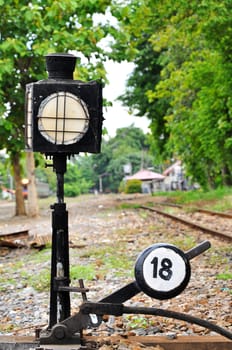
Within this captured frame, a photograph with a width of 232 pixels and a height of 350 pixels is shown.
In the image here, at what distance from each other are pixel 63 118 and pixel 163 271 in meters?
0.96

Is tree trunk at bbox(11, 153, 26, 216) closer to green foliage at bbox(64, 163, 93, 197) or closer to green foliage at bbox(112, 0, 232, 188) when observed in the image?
green foliage at bbox(112, 0, 232, 188)

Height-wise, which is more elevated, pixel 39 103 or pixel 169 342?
pixel 39 103

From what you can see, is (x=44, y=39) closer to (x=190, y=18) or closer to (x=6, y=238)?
(x=190, y=18)

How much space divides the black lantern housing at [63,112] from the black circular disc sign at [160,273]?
2.17 ft

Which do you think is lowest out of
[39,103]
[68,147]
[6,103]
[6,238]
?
[6,238]

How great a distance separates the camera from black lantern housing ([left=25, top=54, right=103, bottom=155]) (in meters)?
3.44

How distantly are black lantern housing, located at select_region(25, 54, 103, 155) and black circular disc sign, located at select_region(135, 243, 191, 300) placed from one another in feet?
2.17

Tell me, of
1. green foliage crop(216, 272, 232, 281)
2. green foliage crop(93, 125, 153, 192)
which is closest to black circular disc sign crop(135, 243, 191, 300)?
green foliage crop(216, 272, 232, 281)

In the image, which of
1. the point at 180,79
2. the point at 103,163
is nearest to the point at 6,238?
the point at 180,79

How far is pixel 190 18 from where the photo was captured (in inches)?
521

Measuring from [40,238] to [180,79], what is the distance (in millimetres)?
16078

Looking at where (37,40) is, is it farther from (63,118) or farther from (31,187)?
(63,118)

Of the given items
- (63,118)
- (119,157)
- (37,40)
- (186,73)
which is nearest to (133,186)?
(119,157)

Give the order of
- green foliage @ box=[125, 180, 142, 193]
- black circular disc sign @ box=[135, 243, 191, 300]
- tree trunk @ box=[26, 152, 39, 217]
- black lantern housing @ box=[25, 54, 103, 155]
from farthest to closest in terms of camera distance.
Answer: green foliage @ box=[125, 180, 142, 193]
tree trunk @ box=[26, 152, 39, 217]
black lantern housing @ box=[25, 54, 103, 155]
black circular disc sign @ box=[135, 243, 191, 300]
